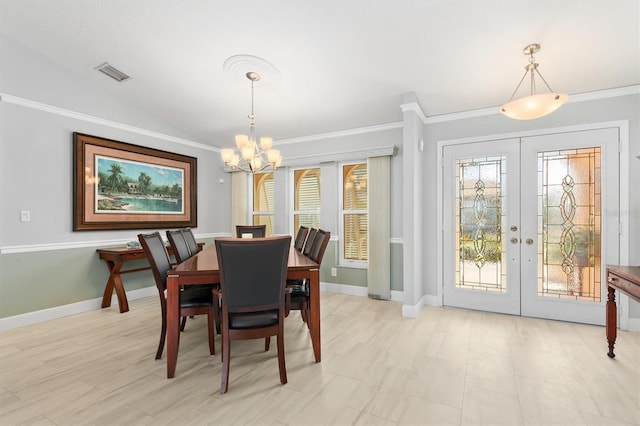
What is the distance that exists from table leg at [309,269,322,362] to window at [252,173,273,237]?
10.1 feet

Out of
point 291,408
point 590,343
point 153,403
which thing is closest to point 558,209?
point 590,343

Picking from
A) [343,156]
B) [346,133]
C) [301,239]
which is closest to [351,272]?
[301,239]

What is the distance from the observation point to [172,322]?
2.16 m

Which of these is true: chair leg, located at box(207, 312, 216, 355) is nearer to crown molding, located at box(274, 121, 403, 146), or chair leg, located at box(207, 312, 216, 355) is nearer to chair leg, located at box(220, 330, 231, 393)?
chair leg, located at box(220, 330, 231, 393)

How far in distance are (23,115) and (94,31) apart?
1.27m

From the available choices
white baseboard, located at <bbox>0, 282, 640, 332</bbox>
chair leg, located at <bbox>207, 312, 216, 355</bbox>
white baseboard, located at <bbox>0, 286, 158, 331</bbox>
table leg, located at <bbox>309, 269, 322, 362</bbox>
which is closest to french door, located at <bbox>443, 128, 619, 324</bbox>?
white baseboard, located at <bbox>0, 282, 640, 332</bbox>

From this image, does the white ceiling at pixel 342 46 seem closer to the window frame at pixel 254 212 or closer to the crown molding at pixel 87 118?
the crown molding at pixel 87 118

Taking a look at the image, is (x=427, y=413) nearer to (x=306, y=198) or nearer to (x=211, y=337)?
(x=211, y=337)

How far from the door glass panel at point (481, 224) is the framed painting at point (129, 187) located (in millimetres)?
4095

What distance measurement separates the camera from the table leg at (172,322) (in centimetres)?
213

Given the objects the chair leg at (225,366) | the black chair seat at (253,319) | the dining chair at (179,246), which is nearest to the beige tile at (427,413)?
the black chair seat at (253,319)

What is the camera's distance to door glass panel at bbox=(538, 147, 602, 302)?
10.2ft

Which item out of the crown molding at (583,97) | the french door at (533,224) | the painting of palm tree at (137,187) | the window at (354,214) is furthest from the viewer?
the window at (354,214)

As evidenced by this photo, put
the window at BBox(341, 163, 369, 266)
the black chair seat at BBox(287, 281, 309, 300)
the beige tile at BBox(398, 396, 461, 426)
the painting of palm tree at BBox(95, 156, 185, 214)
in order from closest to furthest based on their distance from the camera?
the beige tile at BBox(398, 396, 461, 426)
the black chair seat at BBox(287, 281, 309, 300)
the painting of palm tree at BBox(95, 156, 185, 214)
the window at BBox(341, 163, 369, 266)
